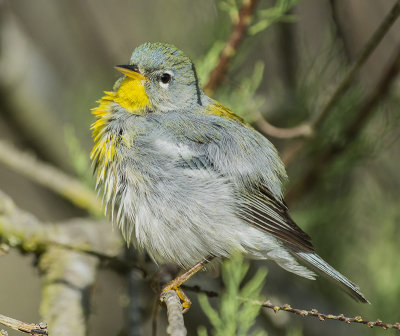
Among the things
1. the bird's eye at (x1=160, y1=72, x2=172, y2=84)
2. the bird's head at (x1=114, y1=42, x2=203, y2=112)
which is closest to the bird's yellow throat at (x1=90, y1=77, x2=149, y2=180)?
the bird's head at (x1=114, y1=42, x2=203, y2=112)

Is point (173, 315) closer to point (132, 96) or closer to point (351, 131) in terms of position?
point (132, 96)

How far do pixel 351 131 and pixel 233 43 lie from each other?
1.00 metres

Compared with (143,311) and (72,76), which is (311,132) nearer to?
(143,311)

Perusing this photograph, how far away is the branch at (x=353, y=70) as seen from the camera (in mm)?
2679

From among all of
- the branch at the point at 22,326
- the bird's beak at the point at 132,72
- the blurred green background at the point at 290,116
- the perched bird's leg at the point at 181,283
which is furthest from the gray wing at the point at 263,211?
the branch at the point at 22,326

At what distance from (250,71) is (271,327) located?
178 centimetres

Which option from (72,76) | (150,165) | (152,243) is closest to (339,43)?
(150,165)

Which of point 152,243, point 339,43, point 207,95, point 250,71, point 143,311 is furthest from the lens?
point 250,71

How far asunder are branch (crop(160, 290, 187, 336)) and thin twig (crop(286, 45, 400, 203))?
4.65 feet

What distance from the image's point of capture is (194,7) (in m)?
3.72

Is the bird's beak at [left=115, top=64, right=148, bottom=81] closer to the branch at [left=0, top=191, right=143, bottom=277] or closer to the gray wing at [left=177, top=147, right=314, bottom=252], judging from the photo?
the gray wing at [left=177, top=147, right=314, bottom=252]

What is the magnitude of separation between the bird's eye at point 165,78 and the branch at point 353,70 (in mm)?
915

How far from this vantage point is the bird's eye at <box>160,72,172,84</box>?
309 cm

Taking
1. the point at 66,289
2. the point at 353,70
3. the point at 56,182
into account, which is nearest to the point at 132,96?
the point at 56,182
